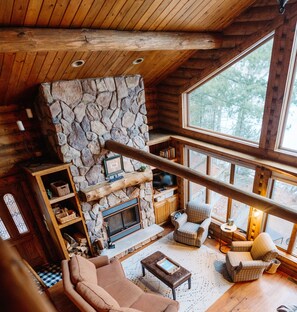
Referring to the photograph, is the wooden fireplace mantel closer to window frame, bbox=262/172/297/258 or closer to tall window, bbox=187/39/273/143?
tall window, bbox=187/39/273/143

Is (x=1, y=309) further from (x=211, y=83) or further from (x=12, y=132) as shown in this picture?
(x=211, y=83)

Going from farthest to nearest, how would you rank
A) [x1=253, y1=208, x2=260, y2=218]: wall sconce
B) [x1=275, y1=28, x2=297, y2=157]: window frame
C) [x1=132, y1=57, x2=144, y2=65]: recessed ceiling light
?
[x1=253, y1=208, x2=260, y2=218]: wall sconce < [x1=132, y1=57, x2=144, y2=65]: recessed ceiling light < [x1=275, y1=28, x2=297, y2=157]: window frame

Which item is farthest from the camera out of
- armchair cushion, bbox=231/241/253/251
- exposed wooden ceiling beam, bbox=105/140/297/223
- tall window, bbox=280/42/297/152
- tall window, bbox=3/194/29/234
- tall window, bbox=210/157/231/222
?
tall window, bbox=210/157/231/222

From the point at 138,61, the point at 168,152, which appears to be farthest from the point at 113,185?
the point at 138,61

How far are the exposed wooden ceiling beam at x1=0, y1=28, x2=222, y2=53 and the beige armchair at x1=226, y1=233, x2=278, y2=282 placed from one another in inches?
169

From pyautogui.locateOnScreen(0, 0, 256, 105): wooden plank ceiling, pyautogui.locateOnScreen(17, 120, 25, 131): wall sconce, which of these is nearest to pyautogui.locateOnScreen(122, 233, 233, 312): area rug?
pyautogui.locateOnScreen(17, 120, 25, 131): wall sconce

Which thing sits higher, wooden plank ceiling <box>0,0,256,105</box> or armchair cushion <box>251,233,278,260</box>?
wooden plank ceiling <box>0,0,256,105</box>

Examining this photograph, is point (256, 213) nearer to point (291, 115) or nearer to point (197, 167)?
point (197, 167)

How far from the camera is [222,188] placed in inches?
132

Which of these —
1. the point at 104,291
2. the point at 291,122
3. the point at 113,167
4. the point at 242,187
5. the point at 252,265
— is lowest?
the point at 252,265

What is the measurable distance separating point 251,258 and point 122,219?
124 inches

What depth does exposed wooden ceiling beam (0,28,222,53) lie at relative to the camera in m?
2.94

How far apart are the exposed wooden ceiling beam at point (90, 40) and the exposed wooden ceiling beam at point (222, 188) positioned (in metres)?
1.90

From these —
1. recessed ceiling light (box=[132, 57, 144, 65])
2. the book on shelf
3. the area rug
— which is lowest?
the area rug
